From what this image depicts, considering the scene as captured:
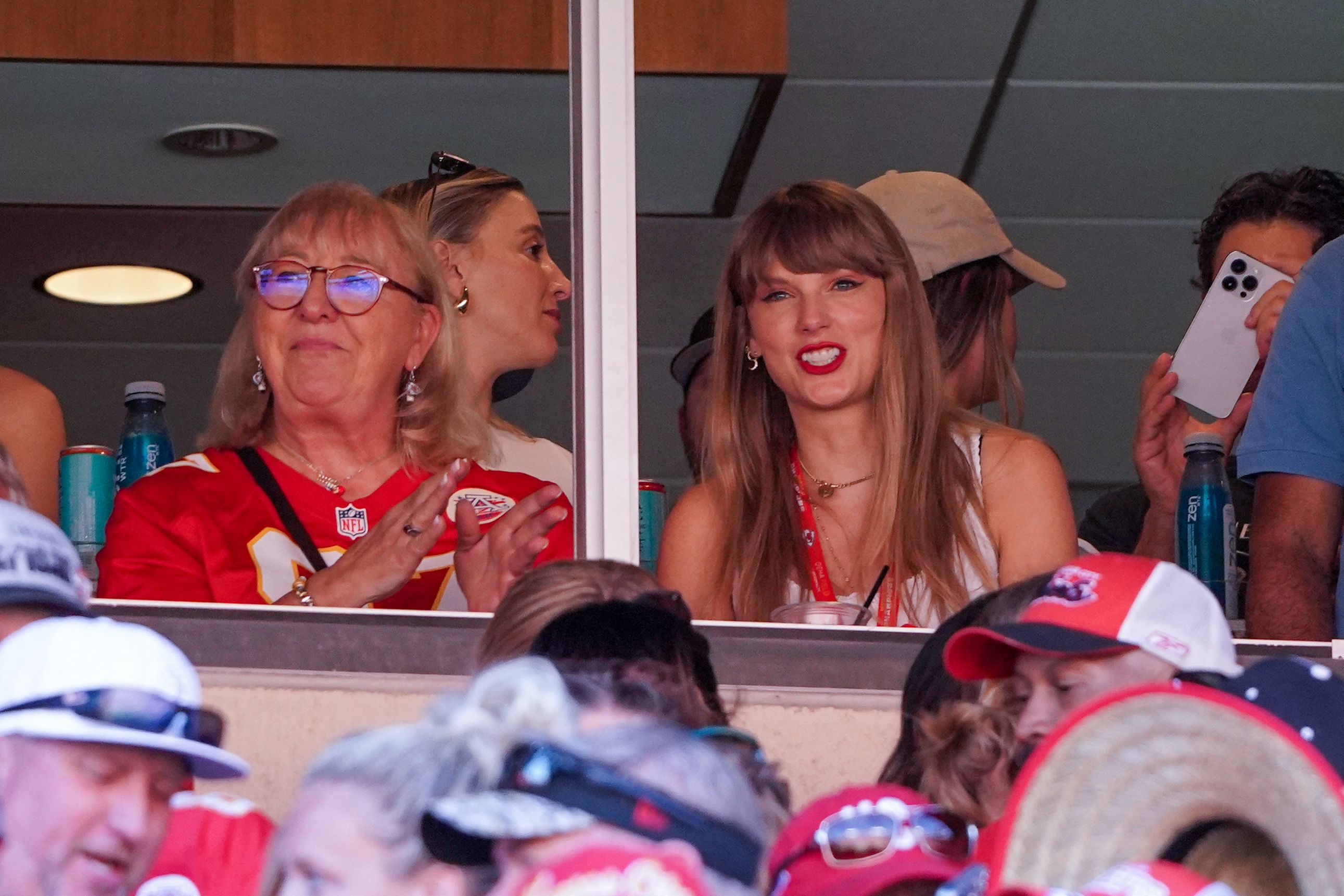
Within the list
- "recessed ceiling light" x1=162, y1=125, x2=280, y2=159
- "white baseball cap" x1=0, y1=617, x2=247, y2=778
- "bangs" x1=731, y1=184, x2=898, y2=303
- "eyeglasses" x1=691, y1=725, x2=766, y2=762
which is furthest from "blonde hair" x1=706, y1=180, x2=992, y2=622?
"recessed ceiling light" x1=162, y1=125, x2=280, y2=159

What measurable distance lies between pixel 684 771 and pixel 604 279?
5.13 feet

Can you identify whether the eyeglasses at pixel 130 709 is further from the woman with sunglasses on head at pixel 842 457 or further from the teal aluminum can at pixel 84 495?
the teal aluminum can at pixel 84 495

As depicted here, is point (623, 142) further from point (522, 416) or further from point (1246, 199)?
point (522, 416)

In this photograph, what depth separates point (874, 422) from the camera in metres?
3.13

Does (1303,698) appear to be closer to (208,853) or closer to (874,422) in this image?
(208,853)

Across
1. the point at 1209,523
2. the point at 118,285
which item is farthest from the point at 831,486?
the point at 118,285

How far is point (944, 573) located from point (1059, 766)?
1.35 m

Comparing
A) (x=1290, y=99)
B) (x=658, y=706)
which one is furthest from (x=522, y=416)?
(x=658, y=706)

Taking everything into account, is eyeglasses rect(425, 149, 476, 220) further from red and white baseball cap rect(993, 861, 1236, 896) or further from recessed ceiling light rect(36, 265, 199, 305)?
recessed ceiling light rect(36, 265, 199, 305)

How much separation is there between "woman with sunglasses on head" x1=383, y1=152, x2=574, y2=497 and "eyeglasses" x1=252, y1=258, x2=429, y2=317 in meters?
0.63

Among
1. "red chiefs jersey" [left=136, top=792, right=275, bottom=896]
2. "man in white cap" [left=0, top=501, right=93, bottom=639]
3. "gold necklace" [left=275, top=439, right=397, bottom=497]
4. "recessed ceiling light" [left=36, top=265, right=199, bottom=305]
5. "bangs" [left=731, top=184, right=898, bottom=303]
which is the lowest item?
"red chiefs jersey" [left=136, top=792, right=275, bottom=896]

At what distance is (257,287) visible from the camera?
3.16 metres

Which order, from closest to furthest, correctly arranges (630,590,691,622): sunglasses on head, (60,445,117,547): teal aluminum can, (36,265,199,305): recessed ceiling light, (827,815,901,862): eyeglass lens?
(827,815,901,862): eyeglass lens < (630,590,691,622): sunglasses on head < (60,445,117,547): teal aluminum can < (36,265,199,305): recessed ceiling light

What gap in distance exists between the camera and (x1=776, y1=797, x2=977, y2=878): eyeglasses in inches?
69.7
